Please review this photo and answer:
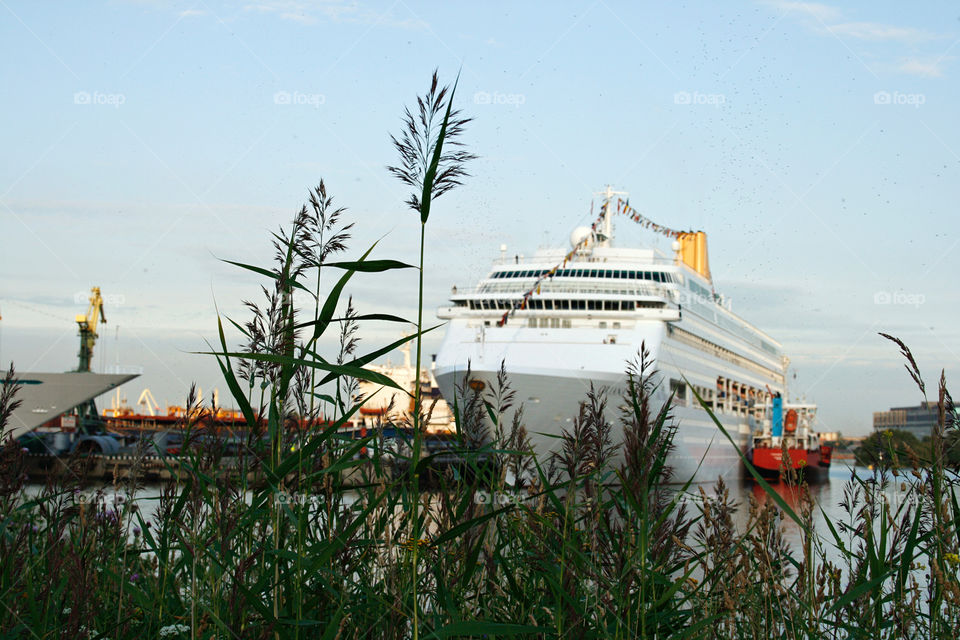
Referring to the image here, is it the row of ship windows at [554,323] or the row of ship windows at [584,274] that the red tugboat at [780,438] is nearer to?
the row of ship windows at [584,274]

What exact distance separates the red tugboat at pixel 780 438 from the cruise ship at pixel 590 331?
169 centimetres

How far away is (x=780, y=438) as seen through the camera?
3288 centimetres

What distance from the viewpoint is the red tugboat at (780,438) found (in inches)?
1337

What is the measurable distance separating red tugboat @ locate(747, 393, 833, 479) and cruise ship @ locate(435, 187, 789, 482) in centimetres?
169

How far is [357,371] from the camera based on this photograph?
177 centimetres

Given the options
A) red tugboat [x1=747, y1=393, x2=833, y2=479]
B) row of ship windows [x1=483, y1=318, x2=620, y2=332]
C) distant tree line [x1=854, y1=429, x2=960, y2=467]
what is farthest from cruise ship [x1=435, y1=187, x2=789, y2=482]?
distant tree line [x1=854, y1=429, x2=960, y2=467]

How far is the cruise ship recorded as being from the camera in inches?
901

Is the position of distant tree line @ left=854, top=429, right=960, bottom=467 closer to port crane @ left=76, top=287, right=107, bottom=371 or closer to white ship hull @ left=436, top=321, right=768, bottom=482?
white ship hull @ left=436, top=321, right=768, bottom=482

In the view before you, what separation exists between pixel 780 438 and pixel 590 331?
12.2m

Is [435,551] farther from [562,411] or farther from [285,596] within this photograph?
[562,411]

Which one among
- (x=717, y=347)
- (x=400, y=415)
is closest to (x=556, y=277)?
(x=717, y=347)

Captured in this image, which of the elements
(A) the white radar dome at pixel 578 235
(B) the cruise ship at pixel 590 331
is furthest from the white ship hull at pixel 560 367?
(A) the white radar dome at pixel 578 235
